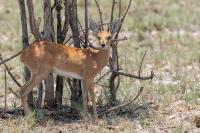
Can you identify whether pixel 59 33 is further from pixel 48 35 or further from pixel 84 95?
pixel 84 95

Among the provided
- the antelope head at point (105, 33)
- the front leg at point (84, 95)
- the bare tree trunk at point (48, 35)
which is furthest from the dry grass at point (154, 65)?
the antelope head at point (105, 33)

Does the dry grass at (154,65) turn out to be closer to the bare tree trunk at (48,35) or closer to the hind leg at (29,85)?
the hind leg at (29,85)

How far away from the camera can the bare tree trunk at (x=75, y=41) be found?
7386mm

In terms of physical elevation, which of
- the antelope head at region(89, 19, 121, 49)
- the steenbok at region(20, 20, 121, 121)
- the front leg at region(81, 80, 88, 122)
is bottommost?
the front leg at region(81, 80, 88, 122)

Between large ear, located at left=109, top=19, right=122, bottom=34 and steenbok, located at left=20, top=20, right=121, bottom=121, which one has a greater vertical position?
large ear, located at left=109, top=19, right=122, bottom=34

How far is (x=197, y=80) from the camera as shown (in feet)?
29.5

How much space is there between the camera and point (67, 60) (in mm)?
6867

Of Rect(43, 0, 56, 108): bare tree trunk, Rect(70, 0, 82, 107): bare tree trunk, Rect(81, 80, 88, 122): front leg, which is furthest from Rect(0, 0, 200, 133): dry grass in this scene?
Rect(43, 0, 56, 108): bare tree trunk

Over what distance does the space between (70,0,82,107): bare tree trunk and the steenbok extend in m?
0.45

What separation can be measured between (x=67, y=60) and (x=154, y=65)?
3.47 metres

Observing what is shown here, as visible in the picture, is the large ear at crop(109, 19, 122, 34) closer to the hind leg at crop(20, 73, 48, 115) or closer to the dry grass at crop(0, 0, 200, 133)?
the hind leg at crop(20, 73, 48, 115)

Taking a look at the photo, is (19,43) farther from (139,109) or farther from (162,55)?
(139,109)

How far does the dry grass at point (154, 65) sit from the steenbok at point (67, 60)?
1.17 ft

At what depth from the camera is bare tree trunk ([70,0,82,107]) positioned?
24.2 ft
